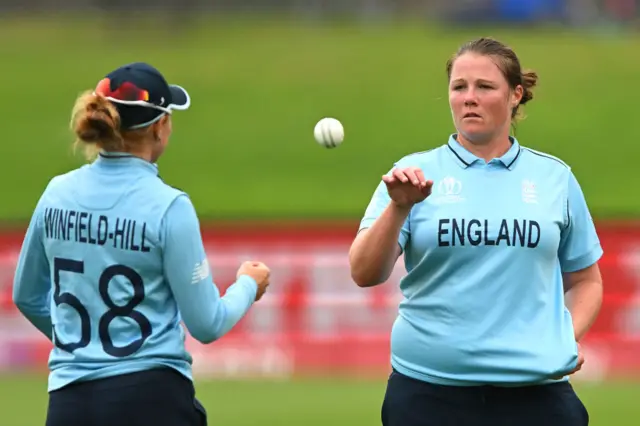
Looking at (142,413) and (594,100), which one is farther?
(594,100)

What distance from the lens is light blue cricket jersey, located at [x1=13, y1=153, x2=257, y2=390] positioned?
409cm

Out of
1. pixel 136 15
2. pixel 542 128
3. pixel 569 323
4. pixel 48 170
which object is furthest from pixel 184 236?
pixel 136 15

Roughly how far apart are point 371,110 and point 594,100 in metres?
5.30

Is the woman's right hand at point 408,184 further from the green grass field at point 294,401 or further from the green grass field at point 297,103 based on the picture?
the green grass field at point 297,103

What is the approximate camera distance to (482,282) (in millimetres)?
4156

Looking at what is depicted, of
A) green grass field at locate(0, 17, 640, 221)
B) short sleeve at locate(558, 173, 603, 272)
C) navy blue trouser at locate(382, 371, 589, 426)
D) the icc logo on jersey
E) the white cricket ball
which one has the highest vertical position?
the white cricket ball

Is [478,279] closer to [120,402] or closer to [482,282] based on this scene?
[482,282]

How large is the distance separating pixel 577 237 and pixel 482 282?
1.45 feet

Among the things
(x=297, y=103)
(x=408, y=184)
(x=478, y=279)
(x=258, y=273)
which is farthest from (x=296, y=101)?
(x=408, y=184)

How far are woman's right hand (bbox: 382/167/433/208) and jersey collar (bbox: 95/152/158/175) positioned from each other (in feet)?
2.65

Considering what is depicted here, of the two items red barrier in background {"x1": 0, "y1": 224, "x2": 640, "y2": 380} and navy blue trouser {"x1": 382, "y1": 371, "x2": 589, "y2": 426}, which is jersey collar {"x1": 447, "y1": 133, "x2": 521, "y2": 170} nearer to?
navy blue trouser {"x1": 382, "y1": 371, "x2": 589, "y2": 426}

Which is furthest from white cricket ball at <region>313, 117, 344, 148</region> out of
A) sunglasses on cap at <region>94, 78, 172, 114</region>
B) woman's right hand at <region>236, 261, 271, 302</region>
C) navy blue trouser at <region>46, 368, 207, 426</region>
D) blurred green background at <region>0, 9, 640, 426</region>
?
blurred green background at <region>0, 9, 640, 426</region>

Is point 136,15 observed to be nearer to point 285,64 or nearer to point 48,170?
point 285,64

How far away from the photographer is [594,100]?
102ft
